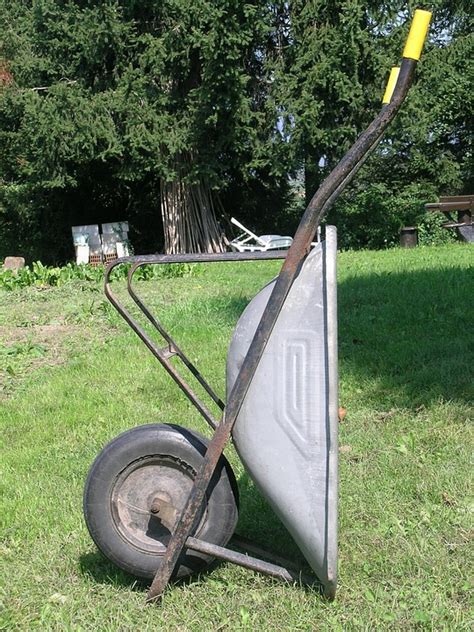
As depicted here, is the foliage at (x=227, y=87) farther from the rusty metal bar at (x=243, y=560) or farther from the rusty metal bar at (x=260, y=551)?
the rusty metal bar at (x=243, y=560)

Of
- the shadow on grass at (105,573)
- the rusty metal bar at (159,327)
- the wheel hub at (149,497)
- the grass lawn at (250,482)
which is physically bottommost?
the shadow on grass at (105,573)

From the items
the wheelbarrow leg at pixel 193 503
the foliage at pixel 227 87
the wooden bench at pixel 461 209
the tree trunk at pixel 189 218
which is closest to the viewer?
A: the wheelbarrow leg at pixel 193 503

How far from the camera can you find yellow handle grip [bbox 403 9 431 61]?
81.5 inches

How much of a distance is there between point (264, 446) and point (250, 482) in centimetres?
124

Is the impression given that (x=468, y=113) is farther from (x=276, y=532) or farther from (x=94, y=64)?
(x=276, y=532)

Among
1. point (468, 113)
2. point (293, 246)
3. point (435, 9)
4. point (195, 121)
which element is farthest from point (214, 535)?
point (468, 113)

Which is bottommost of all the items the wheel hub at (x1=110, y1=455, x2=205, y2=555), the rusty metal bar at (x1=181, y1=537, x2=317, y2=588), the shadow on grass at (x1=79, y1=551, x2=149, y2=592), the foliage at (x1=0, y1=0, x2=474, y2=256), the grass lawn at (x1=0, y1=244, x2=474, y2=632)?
the shadow on grass at (x1=79, y1=551, x2=149, y2=592)

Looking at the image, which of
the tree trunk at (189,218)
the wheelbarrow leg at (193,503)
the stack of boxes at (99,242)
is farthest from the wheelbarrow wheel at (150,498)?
the stack of boxes at (99,242)

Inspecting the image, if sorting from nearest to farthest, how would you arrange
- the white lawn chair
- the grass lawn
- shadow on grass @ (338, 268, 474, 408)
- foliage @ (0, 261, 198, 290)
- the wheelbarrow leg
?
the wheelbarrow leg → the grass lawn → shadow on grass @ (338, 268, 474, 408) → foliage @ (0, 261, 198, 290) → the white lawn chair

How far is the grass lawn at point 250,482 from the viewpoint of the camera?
2.51 metres

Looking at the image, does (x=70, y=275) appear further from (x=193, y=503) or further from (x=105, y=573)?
(x=193, y=503)

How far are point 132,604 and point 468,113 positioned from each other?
18.4m

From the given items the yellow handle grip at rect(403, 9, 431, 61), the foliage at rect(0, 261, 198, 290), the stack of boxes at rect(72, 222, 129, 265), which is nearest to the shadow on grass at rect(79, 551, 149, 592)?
the yellow handle grip at rect(403, 9, 431, 61)

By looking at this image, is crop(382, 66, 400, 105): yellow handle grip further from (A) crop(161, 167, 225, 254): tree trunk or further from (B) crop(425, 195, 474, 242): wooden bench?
(A) crop(161, 167, 225, 254): tree trunk
